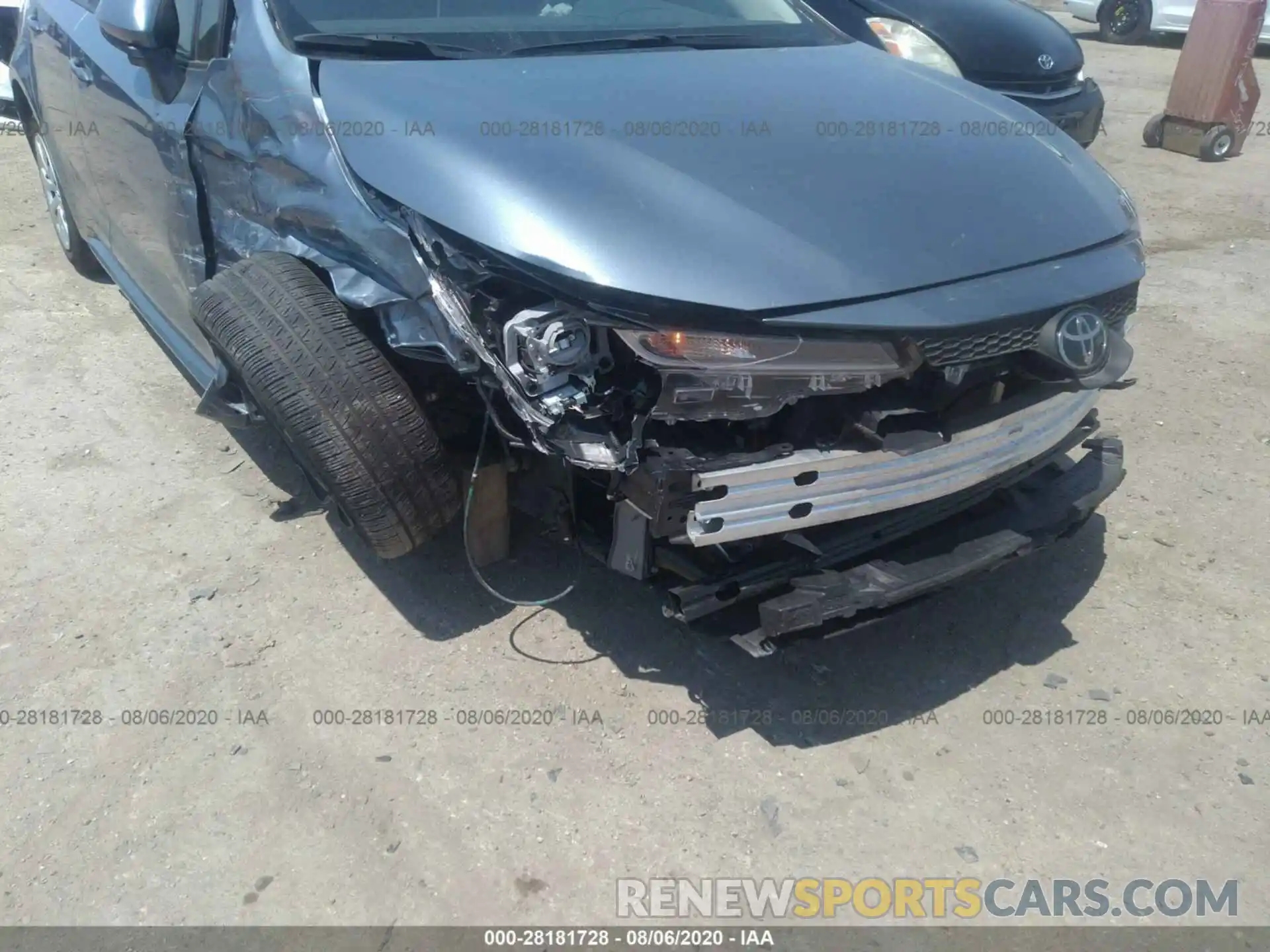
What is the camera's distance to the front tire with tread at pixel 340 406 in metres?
2.57

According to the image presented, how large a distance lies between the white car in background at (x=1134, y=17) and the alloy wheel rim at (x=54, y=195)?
1128cm

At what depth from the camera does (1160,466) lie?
12.2ft

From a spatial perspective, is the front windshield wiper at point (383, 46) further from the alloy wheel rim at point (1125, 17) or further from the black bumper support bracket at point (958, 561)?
the alloy wheel rim at point (1125, 17)

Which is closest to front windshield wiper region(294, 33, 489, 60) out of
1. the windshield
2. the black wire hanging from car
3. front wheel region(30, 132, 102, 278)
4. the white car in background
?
the windshield

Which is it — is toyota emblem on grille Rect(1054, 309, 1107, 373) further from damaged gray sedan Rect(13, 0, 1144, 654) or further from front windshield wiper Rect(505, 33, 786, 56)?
front windshield wiper Rect(505, 33, 786, 56)

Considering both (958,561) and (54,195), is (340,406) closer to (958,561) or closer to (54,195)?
(958,561)

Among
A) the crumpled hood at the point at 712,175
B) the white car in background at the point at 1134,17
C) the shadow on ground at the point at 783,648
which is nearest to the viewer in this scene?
the crumpled hood at the point at 712,175

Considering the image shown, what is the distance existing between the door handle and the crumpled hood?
1729 millimetres

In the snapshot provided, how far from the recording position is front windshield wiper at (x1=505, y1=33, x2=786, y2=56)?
298 cm

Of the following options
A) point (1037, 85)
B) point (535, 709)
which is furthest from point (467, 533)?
point (1037, 85)

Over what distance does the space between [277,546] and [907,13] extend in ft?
13.9

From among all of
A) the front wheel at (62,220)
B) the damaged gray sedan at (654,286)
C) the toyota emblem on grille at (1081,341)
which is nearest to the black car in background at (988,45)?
the damaged gray sedan at (654,286)

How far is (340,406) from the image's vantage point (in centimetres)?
257

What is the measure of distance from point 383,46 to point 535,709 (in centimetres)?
177
